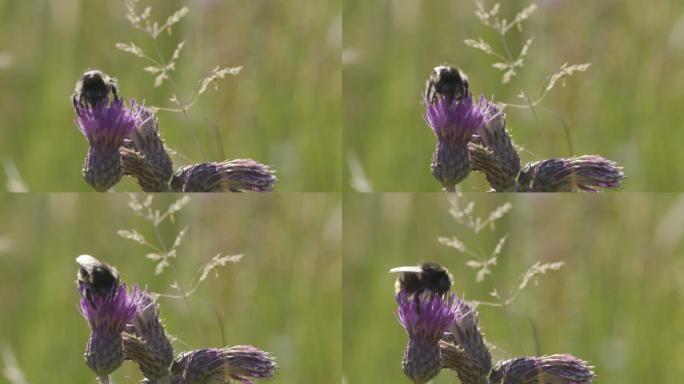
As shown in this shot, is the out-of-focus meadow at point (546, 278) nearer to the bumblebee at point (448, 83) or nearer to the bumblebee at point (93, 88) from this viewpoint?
the bumblebee at point (448, 83)

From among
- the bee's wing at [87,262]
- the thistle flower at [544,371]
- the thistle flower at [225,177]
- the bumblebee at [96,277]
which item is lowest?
the thistle flower at [544,371]

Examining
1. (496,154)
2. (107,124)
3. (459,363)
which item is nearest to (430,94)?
(496,154)

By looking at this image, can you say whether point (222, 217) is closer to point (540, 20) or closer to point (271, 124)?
point (271, 124)

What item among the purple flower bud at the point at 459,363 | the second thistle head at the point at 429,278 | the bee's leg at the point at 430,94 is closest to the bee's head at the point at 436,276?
the second thistle head at the point at 429,278

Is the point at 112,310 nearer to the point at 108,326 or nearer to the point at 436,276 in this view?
the point at 108,326

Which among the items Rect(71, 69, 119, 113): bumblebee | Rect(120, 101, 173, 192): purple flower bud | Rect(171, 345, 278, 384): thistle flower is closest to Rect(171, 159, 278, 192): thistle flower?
Rect(120, 101, 173, 192): purple flower bud

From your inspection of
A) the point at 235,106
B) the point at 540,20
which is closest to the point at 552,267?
the point at 540,20

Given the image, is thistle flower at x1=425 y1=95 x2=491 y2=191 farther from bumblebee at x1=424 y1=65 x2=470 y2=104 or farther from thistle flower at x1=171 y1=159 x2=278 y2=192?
thistle flower at x1=171 y1=159 x2=278 y2=192
